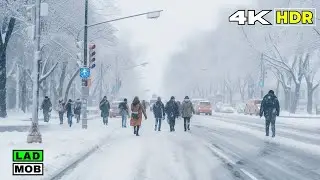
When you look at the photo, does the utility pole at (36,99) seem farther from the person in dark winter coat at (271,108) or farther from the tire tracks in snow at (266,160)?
the person in dark winter coat at (271,108)

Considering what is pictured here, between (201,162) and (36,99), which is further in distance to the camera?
(36,99)

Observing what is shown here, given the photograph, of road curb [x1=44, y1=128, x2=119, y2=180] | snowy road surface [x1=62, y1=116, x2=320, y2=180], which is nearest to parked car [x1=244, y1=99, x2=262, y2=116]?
snowy road surface [x1=62, y1=116, x2=320, y2=180]

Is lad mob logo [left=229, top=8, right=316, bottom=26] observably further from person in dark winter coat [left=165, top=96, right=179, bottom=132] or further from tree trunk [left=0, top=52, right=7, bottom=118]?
tree trunk [left=0, top=52, right=7, bottom=118]

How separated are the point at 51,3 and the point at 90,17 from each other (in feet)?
35.3

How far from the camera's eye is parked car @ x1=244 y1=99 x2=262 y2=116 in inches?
2239

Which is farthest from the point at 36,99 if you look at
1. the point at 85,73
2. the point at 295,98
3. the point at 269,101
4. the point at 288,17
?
the point at 295,98

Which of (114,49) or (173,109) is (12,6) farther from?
(114,49)

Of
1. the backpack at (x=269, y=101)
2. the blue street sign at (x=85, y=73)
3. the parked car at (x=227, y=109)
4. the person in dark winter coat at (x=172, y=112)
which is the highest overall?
the blue street sign at (x=85, y=73)

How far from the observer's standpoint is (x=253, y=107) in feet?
192

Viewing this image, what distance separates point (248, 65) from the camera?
7850cm

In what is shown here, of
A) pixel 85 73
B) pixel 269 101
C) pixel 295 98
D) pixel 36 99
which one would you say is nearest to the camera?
pixel 36 99

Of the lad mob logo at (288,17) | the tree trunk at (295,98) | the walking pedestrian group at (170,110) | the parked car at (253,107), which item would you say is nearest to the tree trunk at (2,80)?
the walking pedestrian group at (170,110)

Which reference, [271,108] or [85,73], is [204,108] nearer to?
[85,73]

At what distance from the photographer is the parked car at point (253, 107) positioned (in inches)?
2239
